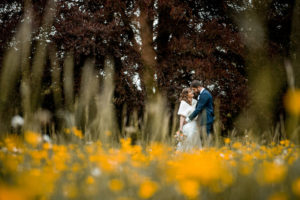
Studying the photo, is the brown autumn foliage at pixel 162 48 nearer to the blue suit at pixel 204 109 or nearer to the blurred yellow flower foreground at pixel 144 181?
the blue suit at pixel 204 109

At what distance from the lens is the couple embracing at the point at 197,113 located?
5465mm

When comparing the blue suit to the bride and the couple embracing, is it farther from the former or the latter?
the bride

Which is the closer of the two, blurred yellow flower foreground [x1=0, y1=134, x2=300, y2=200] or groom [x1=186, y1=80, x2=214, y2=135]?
blurred yellow flower foreground [x1=0, y1=134, x2=300, y2=200]

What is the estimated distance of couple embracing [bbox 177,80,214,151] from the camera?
5.46 m

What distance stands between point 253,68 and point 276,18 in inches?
64.0

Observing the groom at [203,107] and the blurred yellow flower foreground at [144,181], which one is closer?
the blurred yellow flower foreground at [144,181]

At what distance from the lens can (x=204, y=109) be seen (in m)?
5.56

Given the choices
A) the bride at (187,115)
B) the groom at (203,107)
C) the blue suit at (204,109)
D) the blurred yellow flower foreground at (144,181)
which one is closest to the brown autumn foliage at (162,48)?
the bride at (187,115)

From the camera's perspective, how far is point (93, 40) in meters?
6.64

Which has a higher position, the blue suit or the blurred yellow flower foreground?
the blue suit

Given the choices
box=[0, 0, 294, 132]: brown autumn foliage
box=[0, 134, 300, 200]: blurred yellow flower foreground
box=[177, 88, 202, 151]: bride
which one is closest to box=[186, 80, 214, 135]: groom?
box=[177, 88, 202, 151]: bride

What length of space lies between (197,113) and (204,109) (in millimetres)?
194

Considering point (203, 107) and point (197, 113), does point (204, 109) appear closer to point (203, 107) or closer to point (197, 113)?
point (203, 107)

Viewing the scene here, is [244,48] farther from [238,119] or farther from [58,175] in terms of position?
[58,175]
